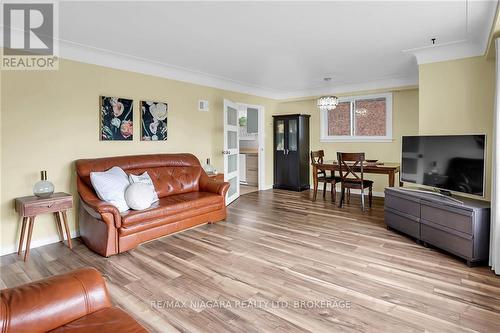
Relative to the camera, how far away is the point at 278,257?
3049 millimetres

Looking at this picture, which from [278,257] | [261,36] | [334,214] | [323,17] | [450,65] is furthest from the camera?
[334,214]

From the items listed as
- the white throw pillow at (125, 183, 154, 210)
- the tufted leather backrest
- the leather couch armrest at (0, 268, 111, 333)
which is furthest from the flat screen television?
the leather couch armrest at (0, 268, 111, 333)

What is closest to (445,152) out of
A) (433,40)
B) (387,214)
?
(387,214)

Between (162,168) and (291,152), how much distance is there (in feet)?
11.1

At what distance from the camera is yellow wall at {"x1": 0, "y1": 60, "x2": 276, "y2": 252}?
3.17 metres

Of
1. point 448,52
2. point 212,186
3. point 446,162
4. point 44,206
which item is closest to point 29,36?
point 44,206

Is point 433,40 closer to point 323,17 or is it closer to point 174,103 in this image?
point 323,17

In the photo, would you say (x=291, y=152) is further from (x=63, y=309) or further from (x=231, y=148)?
(x=63, y=309)

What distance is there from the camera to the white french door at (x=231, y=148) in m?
5.29

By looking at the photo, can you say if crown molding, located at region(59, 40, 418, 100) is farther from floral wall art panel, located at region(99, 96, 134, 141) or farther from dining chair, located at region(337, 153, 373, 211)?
dining chair, located at region(337, 153, 373, 211)

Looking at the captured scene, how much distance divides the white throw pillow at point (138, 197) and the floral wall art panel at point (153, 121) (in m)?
1.20

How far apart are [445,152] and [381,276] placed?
161 cm

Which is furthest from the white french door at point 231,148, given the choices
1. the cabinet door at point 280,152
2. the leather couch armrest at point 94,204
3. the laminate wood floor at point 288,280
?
the leather couch armrest at point 94,204

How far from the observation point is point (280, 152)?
704 centimetres
